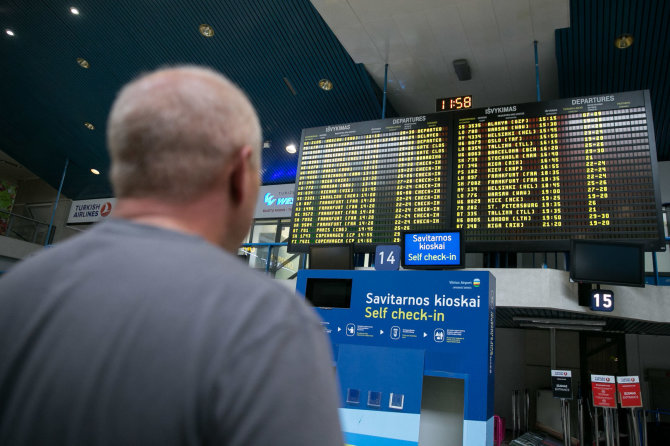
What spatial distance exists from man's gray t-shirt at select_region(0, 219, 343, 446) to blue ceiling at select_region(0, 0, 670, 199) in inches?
250

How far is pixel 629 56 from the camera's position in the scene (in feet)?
19.8

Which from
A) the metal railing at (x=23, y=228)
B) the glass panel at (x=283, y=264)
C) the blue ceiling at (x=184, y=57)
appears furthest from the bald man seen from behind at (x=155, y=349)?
the metal railing at (x=23, y=228)

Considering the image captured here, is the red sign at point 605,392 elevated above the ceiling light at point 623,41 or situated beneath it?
situated beneath

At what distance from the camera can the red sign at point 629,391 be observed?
6148mm

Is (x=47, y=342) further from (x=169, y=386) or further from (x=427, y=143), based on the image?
(x=427, y=143)

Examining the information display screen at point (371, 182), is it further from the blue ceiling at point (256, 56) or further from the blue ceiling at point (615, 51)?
the blue ceiling at point (615, 51)

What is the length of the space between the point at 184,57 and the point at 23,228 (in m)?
7.20

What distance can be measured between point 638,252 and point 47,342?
17.1 ft

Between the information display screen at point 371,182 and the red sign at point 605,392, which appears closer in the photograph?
the information display screen at point 371,182

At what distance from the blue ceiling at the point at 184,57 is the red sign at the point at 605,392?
17.3 feet

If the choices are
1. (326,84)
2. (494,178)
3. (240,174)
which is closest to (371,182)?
(494,178)

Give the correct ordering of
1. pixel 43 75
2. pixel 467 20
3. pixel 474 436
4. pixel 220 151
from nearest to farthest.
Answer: pixel 220 151 < pixel 474 436 < pixel 467 20 < pixel 43 75

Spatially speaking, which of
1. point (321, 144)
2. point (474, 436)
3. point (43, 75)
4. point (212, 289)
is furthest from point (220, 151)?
point (43, 75)

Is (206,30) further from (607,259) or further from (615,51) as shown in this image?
(607,259)
